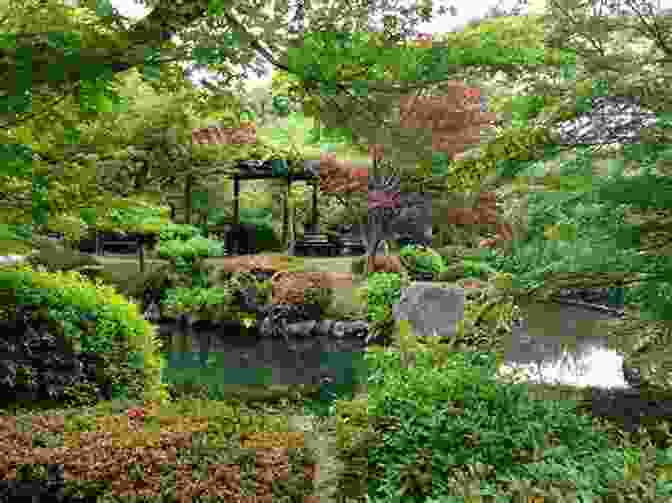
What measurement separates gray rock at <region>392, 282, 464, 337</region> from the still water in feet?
4.03

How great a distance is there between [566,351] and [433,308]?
3301 millimetres

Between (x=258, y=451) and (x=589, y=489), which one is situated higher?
(x=589, y=489)

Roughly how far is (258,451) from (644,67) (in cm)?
330

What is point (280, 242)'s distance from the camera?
21688mm

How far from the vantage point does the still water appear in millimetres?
9711

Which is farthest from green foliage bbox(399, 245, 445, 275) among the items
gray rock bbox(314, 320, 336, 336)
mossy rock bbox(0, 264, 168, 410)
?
mossy rock bbox(0, 264, 168, 410)

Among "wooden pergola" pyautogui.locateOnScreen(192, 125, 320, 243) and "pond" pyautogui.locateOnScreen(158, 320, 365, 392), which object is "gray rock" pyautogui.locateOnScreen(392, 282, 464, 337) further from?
"wooden pergola" pyautogui.locateOnScreen(192, 125, 320, 243)

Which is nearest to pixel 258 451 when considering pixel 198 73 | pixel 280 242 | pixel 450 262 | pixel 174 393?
pixel 198 73

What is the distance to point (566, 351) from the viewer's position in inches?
480

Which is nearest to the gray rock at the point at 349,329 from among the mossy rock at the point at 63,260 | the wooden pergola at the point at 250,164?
the wooden pergola at the point at 250,164

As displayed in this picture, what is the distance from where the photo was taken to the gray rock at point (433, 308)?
1068 centimetres

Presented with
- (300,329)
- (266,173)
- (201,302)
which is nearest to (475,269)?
(300,329)

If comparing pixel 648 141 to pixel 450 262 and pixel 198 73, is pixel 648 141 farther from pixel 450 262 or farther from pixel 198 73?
pixel 450 262

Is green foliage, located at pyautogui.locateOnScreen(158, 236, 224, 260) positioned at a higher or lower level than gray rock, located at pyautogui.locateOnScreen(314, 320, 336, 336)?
higher
